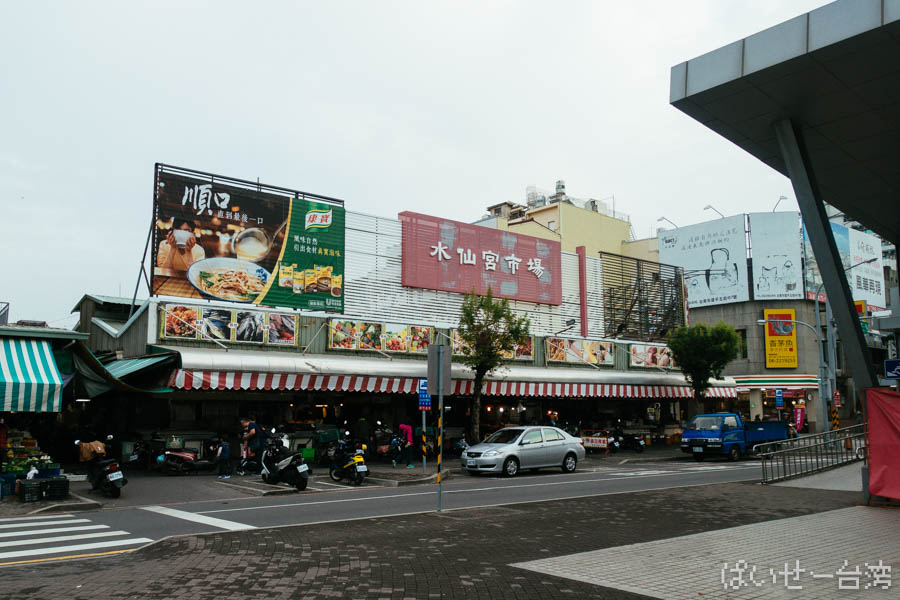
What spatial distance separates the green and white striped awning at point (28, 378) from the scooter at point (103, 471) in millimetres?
2628

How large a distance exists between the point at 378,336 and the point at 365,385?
9.00 ft

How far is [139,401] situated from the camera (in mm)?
25094

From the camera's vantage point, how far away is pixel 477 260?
30.5 m

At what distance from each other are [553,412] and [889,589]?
27.8 m

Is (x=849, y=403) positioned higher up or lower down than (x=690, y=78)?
lower down

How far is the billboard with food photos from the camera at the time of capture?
22.4 meters

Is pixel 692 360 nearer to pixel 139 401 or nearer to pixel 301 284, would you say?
pixel 301 284

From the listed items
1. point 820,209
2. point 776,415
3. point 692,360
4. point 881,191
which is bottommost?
point 776,415

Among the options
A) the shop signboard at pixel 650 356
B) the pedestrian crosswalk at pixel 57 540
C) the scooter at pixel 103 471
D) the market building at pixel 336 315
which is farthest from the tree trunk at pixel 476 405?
the pedestrian crosswalk at pixel 57 540

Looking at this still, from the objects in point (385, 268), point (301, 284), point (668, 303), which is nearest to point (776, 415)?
point (668, 303)

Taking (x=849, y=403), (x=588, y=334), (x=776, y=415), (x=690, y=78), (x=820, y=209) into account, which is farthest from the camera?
(x=849, y=403)

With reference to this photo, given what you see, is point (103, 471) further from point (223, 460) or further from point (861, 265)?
point (861, 265)

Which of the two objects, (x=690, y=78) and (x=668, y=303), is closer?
(x=690, y=78)

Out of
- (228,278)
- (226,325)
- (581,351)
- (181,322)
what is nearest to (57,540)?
(181,322)
